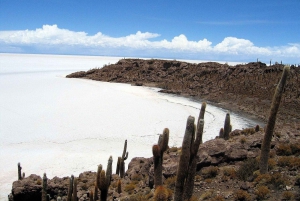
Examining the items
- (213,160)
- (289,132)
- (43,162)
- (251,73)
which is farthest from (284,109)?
(43,162)

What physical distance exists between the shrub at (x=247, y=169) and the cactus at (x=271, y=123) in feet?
1.37

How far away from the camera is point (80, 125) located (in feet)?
85.5

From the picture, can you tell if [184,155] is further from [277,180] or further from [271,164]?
[271,164]

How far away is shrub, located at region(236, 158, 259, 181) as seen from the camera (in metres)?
10.6

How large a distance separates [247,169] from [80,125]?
18192mm

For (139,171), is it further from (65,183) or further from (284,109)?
(284,109)

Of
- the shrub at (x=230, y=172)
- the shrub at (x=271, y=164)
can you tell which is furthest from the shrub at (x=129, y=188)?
the shrub at (x=271, y=164)

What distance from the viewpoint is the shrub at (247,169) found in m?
10.6

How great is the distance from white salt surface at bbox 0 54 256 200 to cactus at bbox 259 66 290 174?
10.1 metres

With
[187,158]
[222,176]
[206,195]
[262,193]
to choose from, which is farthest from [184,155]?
[222,176]

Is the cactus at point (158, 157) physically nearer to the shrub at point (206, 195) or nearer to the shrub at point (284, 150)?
the shrub at point (206, 195)

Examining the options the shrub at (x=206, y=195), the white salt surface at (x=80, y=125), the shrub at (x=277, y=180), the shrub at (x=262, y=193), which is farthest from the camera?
the white salt surface at (x=80, y=125)

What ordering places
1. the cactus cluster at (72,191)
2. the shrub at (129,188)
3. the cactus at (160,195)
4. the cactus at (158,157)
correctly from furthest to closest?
the shrub at (129,188)
the cactus cluster at (72,191)
the cactus at (158,157)
the cactus at (160,195)

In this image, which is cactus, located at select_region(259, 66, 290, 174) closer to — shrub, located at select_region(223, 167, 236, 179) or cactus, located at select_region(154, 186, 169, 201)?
shrub, located at select_region(223, 167, 236, 179)
